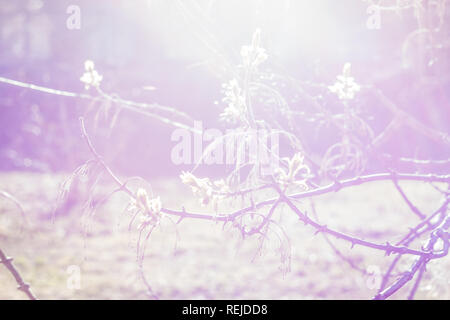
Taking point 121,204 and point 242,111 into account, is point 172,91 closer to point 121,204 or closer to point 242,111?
point 121,204

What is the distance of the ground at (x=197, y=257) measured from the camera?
482 cm

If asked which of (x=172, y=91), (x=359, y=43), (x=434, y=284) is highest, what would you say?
(x=359, y=43)

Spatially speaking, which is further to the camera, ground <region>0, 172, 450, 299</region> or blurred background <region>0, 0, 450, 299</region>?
ground <region>0, 172, 450, 299</region>

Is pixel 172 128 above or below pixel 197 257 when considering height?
above

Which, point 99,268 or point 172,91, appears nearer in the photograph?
point 99,268

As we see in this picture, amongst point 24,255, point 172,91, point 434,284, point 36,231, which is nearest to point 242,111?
point 434,284

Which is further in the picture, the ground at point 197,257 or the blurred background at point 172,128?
the ground at point 197,257

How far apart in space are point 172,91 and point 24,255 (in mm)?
5798

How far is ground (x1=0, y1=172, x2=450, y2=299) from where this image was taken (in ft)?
15.8

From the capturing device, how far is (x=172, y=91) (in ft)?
35.7

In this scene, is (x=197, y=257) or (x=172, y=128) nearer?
(x=197, y=257)

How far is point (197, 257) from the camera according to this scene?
5.69 m
